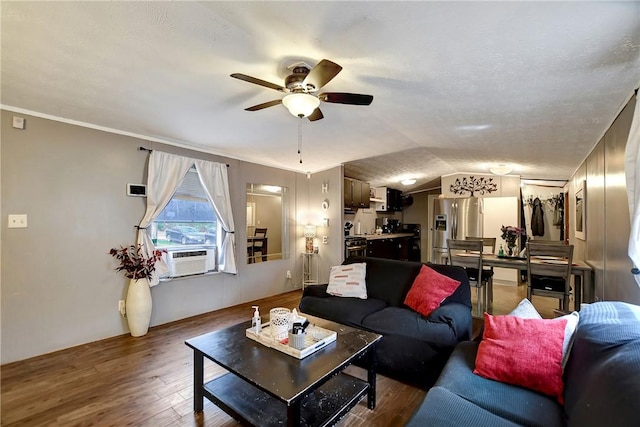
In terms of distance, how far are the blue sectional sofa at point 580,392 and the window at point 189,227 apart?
347 cm

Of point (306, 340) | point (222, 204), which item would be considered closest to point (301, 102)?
point (306, 340)

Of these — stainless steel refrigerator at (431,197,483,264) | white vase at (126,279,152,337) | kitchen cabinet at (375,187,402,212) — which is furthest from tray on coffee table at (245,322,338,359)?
kitchen cabinet at (375,187,402,212)

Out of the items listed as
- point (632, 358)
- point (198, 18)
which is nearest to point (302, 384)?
point (632, 358)

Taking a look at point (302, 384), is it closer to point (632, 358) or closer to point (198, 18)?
point (632, 358)

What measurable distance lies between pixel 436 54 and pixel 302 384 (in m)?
2.19

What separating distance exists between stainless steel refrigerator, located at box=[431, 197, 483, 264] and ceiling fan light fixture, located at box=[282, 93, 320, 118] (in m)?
4.82

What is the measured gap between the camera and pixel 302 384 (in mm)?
1456

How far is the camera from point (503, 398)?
139cm

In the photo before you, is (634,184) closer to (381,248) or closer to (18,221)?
(18,221)

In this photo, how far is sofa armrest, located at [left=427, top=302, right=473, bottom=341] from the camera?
2.29 metres

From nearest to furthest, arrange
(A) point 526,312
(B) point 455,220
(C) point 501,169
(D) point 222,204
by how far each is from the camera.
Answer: (A) point 526,312, (D) point 222,204, (C) point 501,169, (B) point 455,220

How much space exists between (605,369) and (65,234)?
423cm

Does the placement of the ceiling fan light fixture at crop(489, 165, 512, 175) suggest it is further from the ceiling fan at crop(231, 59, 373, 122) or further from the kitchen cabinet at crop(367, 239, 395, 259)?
the ceiling fan at crop(231, 59, 373, 122)

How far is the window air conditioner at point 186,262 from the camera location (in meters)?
3.73
